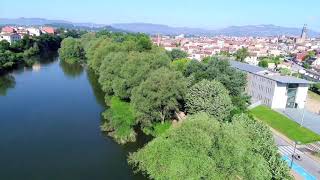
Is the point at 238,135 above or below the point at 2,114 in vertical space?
above

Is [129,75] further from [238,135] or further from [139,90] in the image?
[238,135]

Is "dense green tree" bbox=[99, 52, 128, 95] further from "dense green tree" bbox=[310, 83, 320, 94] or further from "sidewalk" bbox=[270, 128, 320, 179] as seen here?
"dense green tree" bbox=[310, 83, 320, 94]

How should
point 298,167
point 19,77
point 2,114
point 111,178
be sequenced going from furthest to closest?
1. point 19,77
2. point 2,114
3. point 298,167
4. point 111,178

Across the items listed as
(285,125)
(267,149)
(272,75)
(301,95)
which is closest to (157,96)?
(267,149)

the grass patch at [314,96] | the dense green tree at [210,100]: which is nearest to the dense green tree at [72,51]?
the grass patch at [314,96]

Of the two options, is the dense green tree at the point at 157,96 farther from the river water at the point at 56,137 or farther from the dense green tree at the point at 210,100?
the river water at the point at 56,137

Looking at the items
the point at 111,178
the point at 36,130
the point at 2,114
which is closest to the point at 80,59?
the point at 2,114
